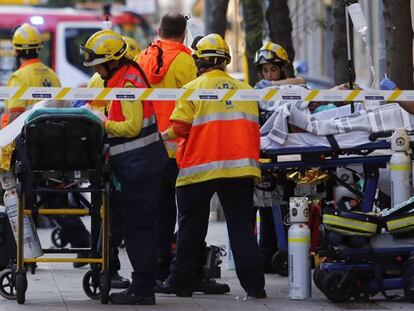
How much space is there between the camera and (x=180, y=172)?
9.77 m

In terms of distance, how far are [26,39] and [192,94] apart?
3902 millimetres

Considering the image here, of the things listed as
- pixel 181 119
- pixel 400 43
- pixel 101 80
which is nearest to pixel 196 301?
pixel 181 119

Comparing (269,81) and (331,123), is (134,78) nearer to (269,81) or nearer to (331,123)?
(331,123)

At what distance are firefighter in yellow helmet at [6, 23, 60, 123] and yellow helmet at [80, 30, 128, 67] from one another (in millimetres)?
3286

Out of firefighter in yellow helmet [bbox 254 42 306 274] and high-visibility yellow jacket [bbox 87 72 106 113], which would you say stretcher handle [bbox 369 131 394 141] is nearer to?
firefighter in yellow helmet [bbox 254 42 306 274]

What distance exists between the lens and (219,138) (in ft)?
31.5

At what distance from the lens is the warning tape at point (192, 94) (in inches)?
364

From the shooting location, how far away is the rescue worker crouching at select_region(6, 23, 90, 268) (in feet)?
41.4

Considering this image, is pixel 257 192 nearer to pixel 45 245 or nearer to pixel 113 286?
pixel 113 286

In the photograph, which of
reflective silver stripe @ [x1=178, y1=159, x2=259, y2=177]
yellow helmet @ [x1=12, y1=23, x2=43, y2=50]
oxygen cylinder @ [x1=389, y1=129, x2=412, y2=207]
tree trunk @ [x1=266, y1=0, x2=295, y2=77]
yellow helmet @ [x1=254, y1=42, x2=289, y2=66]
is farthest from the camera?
tree trunk @ [x1=266, y1=0, x2=295, y2=77]

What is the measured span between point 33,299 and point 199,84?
1.92 meters

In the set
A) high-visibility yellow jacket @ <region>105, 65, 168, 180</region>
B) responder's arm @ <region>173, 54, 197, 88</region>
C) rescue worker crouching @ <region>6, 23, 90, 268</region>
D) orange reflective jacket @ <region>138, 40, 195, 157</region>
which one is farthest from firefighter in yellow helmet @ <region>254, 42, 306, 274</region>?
high-visibility yellow jacket @ <region>105, 65, 168, 180</region>

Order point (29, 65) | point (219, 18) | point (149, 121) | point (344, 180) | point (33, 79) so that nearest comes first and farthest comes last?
point (149, 121) → point (344, 180) → point (33, 79) → point (29, 65) → point (219, 18)

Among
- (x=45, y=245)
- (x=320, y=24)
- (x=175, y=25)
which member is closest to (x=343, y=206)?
(x=175, y=25)
